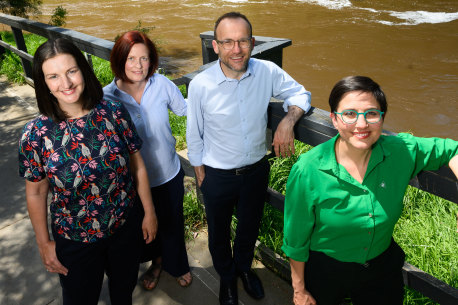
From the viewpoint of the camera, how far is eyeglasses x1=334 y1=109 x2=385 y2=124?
1435 millimetres

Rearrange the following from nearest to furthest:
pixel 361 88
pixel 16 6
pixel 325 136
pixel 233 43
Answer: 1. pixel 361 88
2. pixel 325 136
3. pixel 233 43
4. pixel 16 6

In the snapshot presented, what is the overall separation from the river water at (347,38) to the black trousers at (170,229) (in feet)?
20.4

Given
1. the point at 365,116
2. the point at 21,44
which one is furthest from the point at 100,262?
the point at 21,44

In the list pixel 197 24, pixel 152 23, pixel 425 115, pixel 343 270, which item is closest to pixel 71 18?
pixel 152 23

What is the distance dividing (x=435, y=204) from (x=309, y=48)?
28.3ft

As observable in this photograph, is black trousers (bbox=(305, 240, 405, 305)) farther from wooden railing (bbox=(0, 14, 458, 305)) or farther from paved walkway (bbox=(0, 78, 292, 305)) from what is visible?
paved walkway (bbox=(0, 78, 292, 305))

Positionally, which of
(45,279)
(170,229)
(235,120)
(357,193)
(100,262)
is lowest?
(45,279)

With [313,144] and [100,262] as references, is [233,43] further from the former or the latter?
[100,262]

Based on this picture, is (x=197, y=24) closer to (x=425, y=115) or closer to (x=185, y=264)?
(x=425, y=115)

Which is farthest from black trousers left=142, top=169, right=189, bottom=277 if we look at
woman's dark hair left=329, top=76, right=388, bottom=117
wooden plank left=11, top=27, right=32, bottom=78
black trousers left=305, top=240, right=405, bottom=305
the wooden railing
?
wooden plank left=11, top=27, right=32, bottom=78

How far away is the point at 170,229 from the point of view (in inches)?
99.3

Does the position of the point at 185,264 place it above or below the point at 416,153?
below

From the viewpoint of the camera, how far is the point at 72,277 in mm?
1929

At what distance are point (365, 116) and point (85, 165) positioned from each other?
119cm
